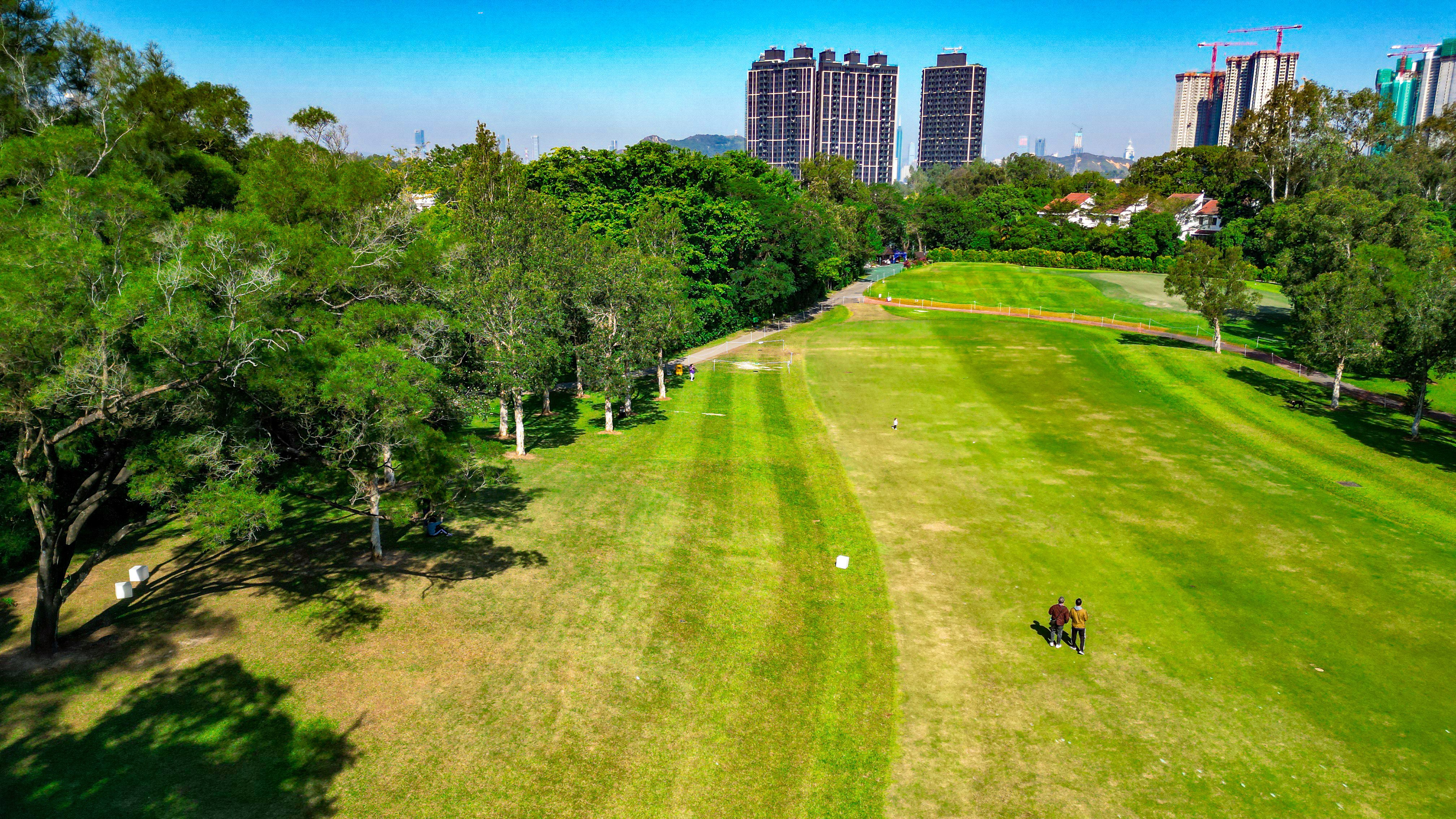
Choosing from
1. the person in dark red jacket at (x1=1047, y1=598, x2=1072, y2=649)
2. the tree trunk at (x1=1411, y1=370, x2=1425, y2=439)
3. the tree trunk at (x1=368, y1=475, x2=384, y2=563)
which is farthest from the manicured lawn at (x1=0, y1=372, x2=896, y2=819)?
the tree trunk at (x1=1411, y1=370, x2=1425, y2=439)

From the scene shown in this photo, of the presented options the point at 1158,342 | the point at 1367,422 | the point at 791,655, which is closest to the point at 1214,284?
the point at 1158,342

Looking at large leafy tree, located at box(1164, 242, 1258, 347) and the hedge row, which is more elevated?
the hedge row

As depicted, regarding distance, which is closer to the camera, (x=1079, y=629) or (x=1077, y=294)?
(x=1079, y=629)

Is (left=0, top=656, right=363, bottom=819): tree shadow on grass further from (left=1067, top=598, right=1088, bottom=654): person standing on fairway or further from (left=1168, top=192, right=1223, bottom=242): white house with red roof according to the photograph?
(left=1168, top=192, right=1223, bottom=242): white house with red roof

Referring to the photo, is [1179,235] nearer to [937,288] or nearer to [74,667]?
[937,288]

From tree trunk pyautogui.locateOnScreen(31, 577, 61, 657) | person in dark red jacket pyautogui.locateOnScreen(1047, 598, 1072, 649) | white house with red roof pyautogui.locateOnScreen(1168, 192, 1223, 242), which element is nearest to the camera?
tree trunk pyautogui.locateOnScreen(31, 577, 61, 657)

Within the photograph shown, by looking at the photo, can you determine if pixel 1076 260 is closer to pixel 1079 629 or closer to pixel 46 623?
pixel 1079 629
